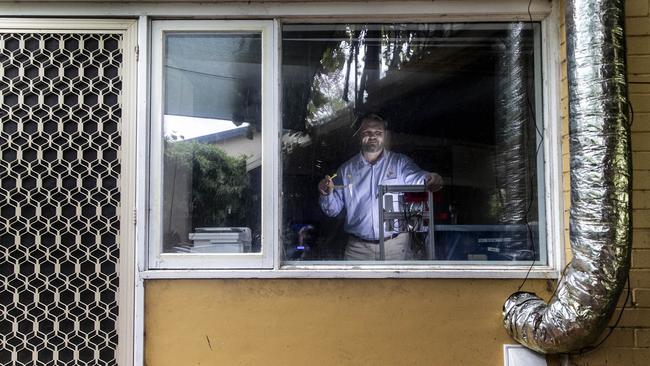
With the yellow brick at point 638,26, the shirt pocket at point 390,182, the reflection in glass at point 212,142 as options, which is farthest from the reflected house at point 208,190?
the yellow brick at point 638,26

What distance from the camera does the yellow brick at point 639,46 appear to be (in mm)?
3117

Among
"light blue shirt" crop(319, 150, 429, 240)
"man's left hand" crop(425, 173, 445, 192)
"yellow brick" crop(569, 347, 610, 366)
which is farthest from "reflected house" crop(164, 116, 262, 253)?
"yellow brick" crop(569, 347, 610, 366)

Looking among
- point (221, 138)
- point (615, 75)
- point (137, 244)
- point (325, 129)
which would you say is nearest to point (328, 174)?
point (325, 129)

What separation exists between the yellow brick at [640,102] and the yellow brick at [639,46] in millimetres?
264

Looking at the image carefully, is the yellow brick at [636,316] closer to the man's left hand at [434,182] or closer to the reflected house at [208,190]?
the man's left hand at [434,182]

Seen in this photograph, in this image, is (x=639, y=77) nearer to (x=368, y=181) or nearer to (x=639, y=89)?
(x=639, y=89)

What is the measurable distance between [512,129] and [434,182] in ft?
2.17

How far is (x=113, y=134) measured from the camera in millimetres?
3344

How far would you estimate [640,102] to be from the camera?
10.1 feet

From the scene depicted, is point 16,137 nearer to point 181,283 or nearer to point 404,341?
point 181,283

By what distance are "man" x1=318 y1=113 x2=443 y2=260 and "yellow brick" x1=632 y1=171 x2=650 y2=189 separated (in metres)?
1.24

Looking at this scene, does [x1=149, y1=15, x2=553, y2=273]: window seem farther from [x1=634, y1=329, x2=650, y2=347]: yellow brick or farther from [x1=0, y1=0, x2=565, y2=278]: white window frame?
[x1=634, y1=329, x2=650, y2=347]: yellow brick

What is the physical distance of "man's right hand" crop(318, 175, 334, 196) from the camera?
3740mm

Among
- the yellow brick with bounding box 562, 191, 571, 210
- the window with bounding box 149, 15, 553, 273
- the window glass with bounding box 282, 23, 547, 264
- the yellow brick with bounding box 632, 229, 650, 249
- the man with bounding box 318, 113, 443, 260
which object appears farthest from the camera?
the man with bounding box 318, 113, 443, 260
